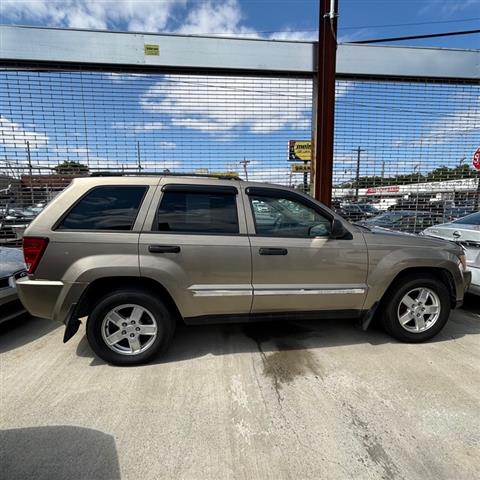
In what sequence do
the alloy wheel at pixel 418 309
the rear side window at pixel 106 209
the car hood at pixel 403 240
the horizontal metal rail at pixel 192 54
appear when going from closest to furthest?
the rear side window at pixel 106 209 → the car hood at pixel 403 240 → the alloy wheel at pixel 418 309 → the horizontal metal rail at pixel 192 54

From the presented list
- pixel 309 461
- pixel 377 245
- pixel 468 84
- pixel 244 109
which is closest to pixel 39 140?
pixel 244 109

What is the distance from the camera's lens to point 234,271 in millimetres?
2951

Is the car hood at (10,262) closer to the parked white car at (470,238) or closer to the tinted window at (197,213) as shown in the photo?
the tinted window at (197,213)

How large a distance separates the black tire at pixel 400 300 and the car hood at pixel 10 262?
4405mm

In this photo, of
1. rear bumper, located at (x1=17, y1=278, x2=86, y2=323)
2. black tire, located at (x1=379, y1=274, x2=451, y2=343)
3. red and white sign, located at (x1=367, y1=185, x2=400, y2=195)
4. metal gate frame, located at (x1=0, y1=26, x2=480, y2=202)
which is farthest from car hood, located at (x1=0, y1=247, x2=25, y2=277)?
red and white sign, located at (x1=367, y1=185, x2=400, y2=195)

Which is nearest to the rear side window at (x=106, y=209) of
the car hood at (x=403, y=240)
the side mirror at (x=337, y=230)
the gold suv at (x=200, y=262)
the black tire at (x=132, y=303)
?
the gold suv at (x=200, y=262)

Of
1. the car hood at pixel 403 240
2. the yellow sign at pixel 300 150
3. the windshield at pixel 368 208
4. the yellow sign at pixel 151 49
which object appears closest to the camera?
the car hood at pixel 403 240

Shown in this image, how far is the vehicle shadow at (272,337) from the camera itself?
3.25 m

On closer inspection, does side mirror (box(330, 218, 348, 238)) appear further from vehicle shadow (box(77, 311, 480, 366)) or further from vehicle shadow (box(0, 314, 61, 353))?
vehicle shadow (box(0, 314, 61, 353))

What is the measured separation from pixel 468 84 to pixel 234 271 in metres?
9.75

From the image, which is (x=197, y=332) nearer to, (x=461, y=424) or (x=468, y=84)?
(x=461, y=424)

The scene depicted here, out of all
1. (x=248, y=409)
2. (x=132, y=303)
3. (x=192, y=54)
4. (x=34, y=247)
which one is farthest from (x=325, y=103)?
(x=248, y=409)

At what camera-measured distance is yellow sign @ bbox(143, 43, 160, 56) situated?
6.95 meters

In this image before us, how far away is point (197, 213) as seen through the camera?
9.80 feet
